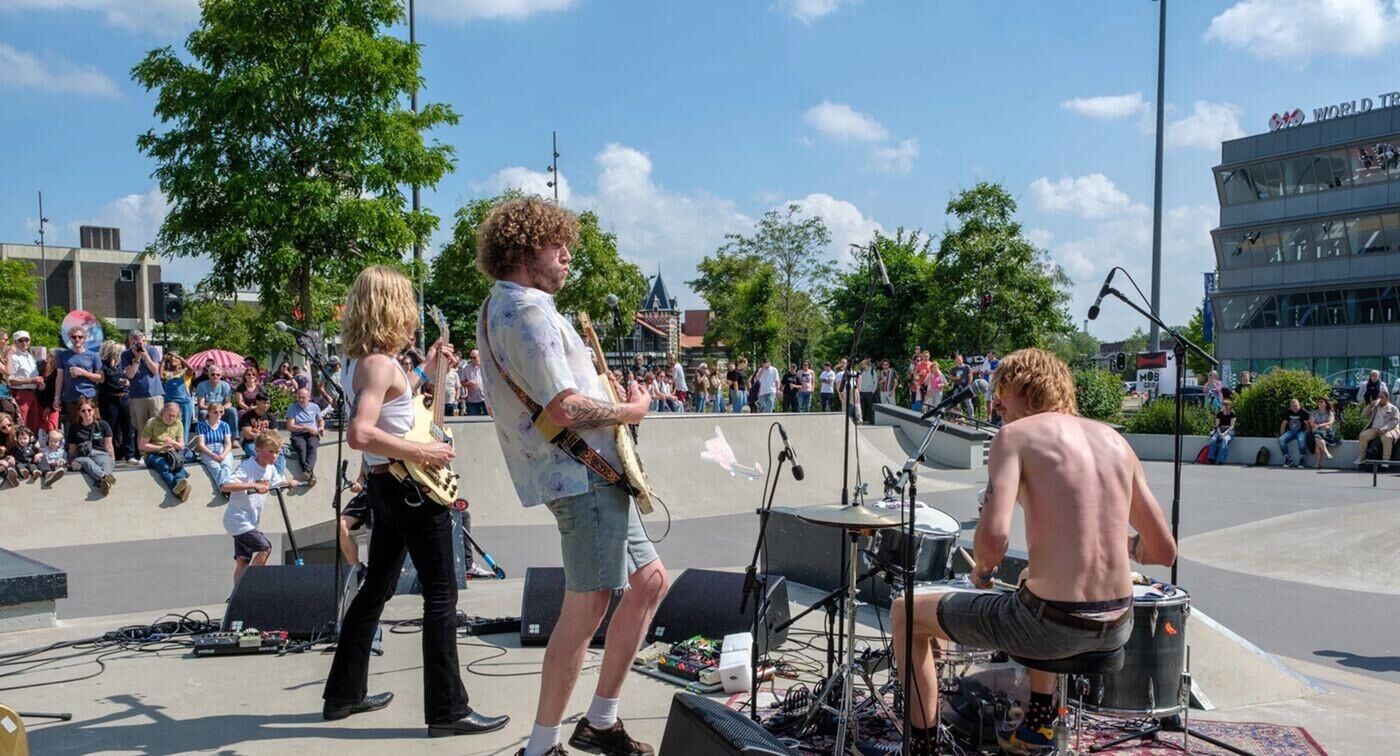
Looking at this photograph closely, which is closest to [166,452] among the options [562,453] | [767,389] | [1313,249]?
[562,453]

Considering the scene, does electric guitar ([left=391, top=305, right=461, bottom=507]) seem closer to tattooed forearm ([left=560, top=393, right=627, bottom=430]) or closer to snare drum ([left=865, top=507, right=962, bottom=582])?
tattooed forearm ([left=560, top=393, right=627, bottom=430])

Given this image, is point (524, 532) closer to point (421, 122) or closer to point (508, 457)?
point (508, 457)

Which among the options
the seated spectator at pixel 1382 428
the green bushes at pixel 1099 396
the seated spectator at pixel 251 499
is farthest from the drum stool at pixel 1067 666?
the green bushes at pixel 1099 396

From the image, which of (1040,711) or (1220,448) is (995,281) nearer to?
(1220,448)

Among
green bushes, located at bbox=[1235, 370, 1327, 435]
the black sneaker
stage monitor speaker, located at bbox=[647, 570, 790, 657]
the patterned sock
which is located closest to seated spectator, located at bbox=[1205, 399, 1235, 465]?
green bushes, located at bbox=[1235, 370, 1327, 435]

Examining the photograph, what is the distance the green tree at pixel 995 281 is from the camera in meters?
30.8

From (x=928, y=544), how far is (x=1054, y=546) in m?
2.65

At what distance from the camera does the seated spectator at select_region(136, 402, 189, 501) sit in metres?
11.3

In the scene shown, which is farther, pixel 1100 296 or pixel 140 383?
pixel 140 383

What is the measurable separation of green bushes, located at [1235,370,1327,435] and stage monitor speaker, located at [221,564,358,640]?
20.7 m

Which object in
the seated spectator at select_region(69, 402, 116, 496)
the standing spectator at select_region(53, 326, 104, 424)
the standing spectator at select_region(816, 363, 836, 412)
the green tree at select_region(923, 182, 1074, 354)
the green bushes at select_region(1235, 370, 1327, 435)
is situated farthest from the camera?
the green tree at select_region(923, 182, 1074, 354)

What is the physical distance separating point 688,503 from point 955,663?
871 cm

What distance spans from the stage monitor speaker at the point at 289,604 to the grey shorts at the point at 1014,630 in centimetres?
341

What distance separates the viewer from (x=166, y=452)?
37.1ft
